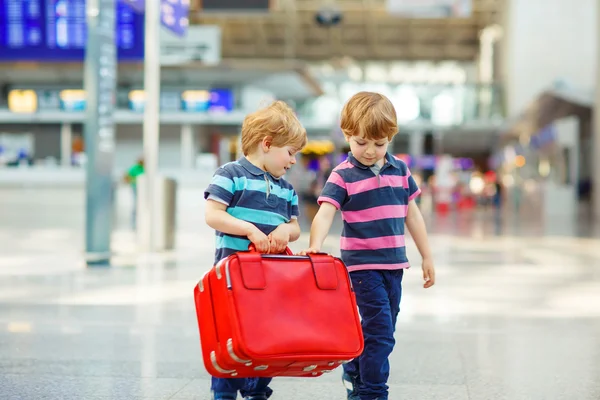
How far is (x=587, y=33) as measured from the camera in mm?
47656

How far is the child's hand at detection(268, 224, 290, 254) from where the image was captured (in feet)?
12.3

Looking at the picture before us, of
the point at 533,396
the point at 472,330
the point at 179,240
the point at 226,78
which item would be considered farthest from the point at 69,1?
the point at 533,396

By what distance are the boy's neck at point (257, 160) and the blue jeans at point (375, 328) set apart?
0.60m

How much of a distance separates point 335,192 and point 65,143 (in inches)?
1147

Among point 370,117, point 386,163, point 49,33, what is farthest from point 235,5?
point 370,117

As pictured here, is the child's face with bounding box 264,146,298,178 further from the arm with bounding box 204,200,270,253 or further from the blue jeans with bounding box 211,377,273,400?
the blue jeans with bounding box 211,377,273,400

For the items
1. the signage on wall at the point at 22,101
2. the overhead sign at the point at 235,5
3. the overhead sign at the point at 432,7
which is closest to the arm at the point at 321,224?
the overhead sign at the point at 432,7

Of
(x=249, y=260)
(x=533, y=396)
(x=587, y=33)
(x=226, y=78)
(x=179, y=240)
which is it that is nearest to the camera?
(x=249, y=260)

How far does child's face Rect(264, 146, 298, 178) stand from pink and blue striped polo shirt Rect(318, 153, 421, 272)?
11.2 inches

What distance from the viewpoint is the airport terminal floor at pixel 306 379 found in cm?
481

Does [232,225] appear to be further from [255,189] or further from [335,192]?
[335,192]

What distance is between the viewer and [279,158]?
3.90 meters

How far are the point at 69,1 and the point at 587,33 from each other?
32.5 metres

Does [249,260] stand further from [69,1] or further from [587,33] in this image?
[587,33]
